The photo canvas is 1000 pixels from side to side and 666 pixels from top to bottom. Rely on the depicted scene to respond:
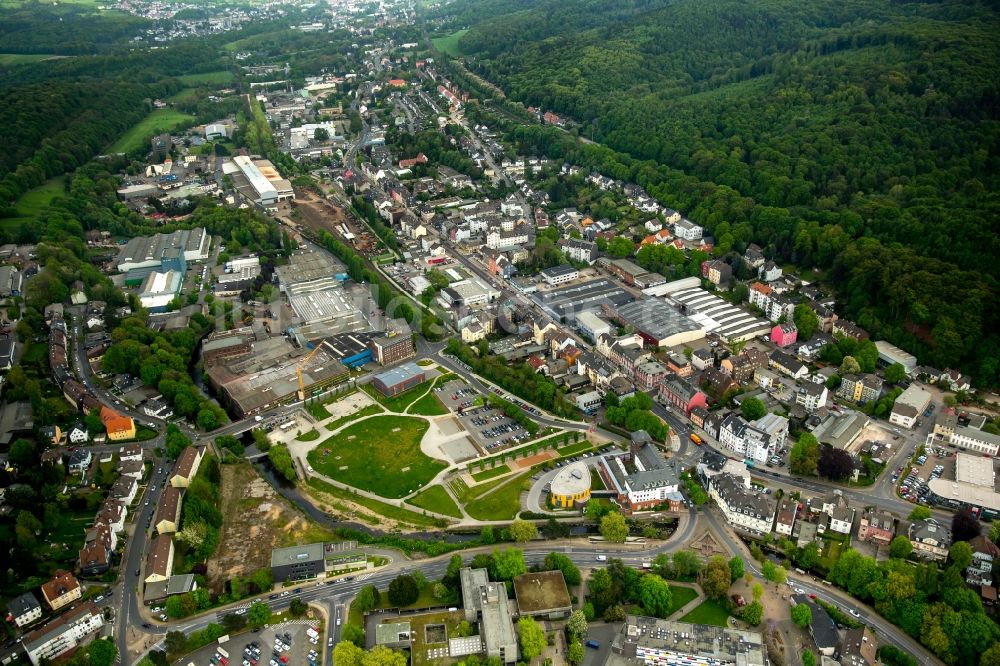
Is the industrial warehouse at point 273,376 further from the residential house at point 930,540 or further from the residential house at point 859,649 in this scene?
the residential house at point 930,540

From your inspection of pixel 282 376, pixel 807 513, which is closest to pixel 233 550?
pixel 282 376

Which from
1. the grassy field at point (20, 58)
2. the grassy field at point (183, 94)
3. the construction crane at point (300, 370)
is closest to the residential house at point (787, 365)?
the construction crane at point (300, 370)

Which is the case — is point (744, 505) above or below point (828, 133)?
below

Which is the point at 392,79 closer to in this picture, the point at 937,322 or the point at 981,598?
the point at 937,322

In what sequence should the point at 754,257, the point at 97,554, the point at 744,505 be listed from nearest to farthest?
the point at 97,554
the point at 744,505
the point at 754,257

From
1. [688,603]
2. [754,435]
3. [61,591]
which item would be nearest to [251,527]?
[61,591]

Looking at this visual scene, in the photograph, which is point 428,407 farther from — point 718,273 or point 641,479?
point 718,273
